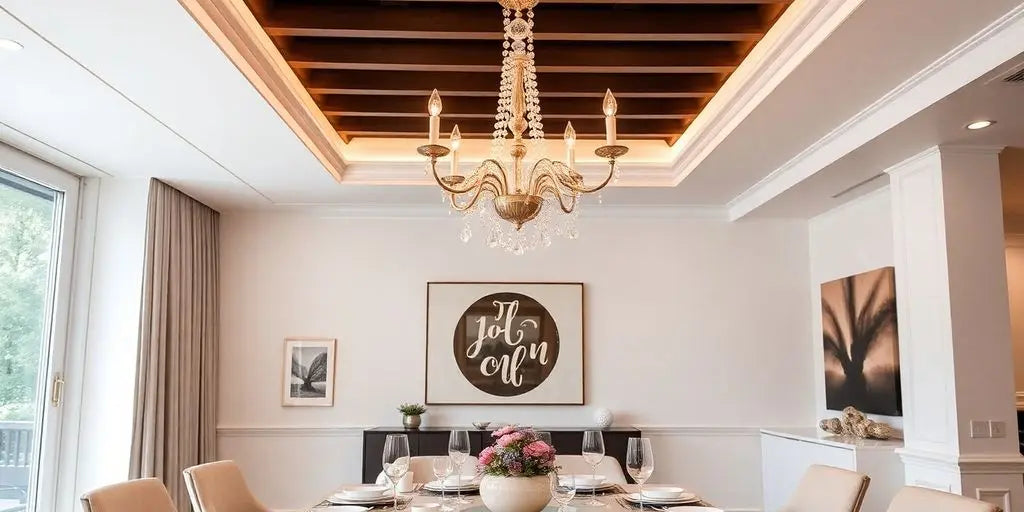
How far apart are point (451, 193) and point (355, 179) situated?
2.28 meters

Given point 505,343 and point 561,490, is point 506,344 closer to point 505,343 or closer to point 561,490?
point 505,343

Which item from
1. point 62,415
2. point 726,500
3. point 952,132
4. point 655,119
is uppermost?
point 655,119

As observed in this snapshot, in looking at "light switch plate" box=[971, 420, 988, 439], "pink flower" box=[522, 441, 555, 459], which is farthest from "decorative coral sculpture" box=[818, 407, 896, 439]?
"pink flower" box=[522, 441, 555, 459]

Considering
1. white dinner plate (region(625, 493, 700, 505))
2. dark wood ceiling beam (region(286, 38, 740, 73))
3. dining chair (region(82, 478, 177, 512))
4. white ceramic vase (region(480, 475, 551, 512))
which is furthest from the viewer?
dark wood ceiling beam (region(286, 38, 740, 73))

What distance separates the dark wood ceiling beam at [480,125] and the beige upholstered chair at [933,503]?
266 cm

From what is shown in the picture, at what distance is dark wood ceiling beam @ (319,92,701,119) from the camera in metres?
4.27

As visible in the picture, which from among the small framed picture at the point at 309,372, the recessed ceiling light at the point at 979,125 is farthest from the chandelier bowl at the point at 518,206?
the small framed picture at the point at 309,372

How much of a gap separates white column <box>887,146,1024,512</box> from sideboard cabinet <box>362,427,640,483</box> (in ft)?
5.95

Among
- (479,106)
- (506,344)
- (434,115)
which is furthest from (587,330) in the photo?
(434,115)

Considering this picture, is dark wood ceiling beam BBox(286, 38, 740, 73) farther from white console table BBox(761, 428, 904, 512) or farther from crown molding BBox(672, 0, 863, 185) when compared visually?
white console table BBox(761, 428, 904, 512)

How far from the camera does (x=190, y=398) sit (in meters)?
5.07

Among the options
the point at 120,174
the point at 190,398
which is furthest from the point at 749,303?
the point at 120,174

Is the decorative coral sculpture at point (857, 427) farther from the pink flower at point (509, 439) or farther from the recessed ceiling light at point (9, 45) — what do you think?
the recessed ceiling light at point (9, 45)

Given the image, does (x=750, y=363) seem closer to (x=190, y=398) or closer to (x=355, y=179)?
(x=355, y=179)
